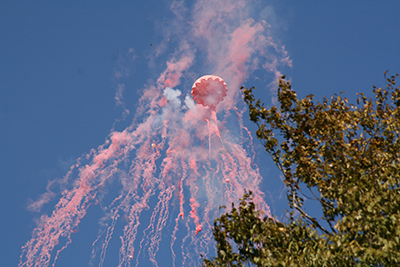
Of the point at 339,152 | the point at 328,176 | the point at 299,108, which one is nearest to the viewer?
the point at 339,152

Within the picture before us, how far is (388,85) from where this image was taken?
10.2m

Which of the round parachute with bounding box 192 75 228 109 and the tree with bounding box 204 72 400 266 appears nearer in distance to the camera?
the tree with bounding box 204 72 400 266

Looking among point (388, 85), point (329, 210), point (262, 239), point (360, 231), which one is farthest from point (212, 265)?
point (388, 85)

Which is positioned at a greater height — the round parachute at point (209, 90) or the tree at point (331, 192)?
the round parachute at point (209, 90)

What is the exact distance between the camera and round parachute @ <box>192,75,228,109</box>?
1018 inches

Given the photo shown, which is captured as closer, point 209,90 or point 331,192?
point 331,192

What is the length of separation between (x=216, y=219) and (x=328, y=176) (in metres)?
4.11

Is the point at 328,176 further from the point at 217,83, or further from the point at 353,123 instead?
the point at 217,83

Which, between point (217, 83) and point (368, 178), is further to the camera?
point (217, 83)

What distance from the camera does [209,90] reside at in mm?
26312

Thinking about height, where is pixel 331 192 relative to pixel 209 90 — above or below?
below

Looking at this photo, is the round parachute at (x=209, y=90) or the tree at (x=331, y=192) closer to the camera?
the tree at (x=331, y=192)

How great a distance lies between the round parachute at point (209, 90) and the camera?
2585 cm

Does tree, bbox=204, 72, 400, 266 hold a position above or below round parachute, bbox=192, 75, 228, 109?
below
